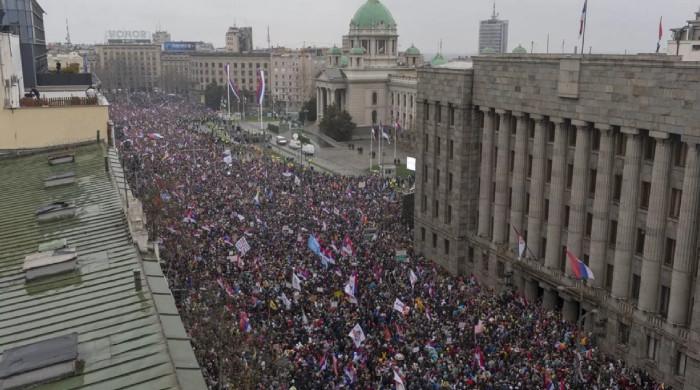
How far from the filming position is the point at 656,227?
32.9 meters

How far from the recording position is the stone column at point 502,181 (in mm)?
44781

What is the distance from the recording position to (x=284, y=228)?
5141 cm

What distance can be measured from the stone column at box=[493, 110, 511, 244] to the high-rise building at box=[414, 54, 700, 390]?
0.27 feet

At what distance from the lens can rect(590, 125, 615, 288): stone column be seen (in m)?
35.8

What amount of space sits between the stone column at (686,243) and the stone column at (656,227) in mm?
1088

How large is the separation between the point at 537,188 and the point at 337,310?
47.6 feet

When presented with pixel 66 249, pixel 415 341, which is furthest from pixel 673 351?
pixel 66 249

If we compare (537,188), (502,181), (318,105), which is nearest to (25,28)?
(502,181)

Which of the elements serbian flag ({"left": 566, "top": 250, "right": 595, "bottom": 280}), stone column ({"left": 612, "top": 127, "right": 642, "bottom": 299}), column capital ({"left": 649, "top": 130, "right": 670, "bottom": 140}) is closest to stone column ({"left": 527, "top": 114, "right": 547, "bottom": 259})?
serbian flag ({"left": 566, "top": 250, "right": 595, "bottom": 280})

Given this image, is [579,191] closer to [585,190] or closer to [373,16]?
[585,190]

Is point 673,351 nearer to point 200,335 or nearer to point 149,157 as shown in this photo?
point 200,335

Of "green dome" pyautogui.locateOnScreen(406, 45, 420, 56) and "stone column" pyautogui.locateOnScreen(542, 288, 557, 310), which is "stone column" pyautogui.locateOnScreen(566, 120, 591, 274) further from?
"green dome" pyautogui.locateOnScreen(406, 45, 420, 56)

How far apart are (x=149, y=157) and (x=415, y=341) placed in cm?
Answer: 5439

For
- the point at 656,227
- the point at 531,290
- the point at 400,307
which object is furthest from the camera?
the point at 531,290
